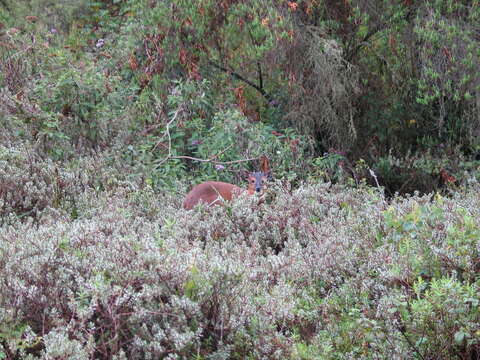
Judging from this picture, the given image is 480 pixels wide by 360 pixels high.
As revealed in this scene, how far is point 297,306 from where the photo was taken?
341cm

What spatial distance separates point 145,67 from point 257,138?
1.97m

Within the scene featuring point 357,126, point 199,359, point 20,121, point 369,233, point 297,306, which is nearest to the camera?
point 199,359

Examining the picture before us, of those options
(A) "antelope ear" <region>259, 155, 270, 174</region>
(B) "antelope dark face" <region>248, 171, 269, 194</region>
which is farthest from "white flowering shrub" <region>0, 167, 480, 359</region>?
(A) "antelope ear" <region>259, 155, 270, 174</region>

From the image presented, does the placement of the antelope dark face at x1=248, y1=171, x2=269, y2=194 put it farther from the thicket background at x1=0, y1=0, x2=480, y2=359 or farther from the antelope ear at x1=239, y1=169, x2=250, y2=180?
the antelope ear at x1=239, y1=169, x2=250, y2=180

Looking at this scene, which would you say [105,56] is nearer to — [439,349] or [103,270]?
[103,270]

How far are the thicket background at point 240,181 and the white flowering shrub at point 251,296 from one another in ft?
0.04

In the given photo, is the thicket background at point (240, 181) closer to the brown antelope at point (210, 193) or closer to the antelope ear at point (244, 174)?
the antelope ear at point (244, 174)

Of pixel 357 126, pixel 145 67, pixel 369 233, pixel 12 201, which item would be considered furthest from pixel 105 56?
pixel 369 233

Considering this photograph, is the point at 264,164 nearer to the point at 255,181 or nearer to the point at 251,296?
the point at 255,181

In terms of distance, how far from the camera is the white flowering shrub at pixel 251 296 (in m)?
2.82

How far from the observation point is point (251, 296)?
3295 millimetres

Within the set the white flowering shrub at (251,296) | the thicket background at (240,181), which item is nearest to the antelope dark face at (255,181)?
the thicket background at (240,181)

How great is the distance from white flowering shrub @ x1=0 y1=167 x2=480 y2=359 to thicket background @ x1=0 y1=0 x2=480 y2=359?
0.01m

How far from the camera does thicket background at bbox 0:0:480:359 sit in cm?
291
